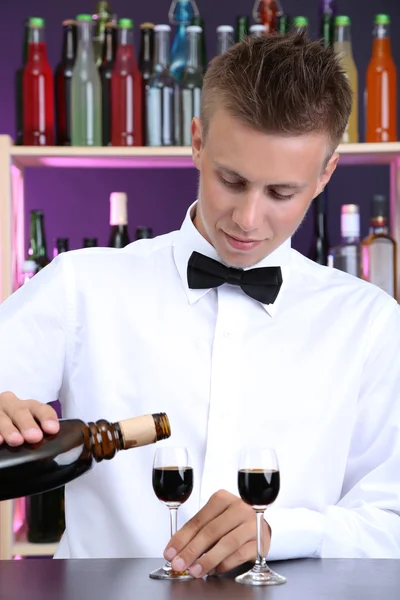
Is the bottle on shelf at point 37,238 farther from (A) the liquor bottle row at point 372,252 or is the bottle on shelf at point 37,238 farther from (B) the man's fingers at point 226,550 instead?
(B) the man's fingers at point 226,550

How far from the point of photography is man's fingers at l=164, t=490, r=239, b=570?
1157 millimetres

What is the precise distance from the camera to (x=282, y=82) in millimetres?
1487

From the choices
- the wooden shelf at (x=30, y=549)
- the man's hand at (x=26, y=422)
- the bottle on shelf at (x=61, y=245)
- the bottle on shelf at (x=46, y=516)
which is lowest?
the wooden shelf at (x=30, y=549)

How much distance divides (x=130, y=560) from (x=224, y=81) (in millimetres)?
760

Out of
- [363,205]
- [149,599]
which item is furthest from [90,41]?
[149,599]

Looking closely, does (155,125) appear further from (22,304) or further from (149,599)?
(149,599)

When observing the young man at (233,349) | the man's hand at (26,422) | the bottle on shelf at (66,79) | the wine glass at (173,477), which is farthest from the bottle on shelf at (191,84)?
the man's hand at (26,422)

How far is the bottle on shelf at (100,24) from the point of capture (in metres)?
2.81

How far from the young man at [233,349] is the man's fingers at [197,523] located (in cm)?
23

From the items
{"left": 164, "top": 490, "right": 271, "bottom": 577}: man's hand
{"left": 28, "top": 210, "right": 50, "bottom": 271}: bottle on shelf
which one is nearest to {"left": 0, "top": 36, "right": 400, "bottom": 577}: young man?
{"left": 164, "top": 490, "right": 271, "bottom": 577}: man's hand

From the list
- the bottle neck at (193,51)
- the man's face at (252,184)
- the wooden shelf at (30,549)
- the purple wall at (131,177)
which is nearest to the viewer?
the man's face at (252,184)

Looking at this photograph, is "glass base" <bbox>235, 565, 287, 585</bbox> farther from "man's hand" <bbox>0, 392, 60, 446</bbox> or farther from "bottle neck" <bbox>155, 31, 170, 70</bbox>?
"bottle neck" <bbox>155, 31, 170, 70</bbox>

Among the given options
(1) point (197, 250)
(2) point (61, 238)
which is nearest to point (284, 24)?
(2) point (61, 238)

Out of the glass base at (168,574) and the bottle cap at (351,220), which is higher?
the bottle cap at (351,220)
